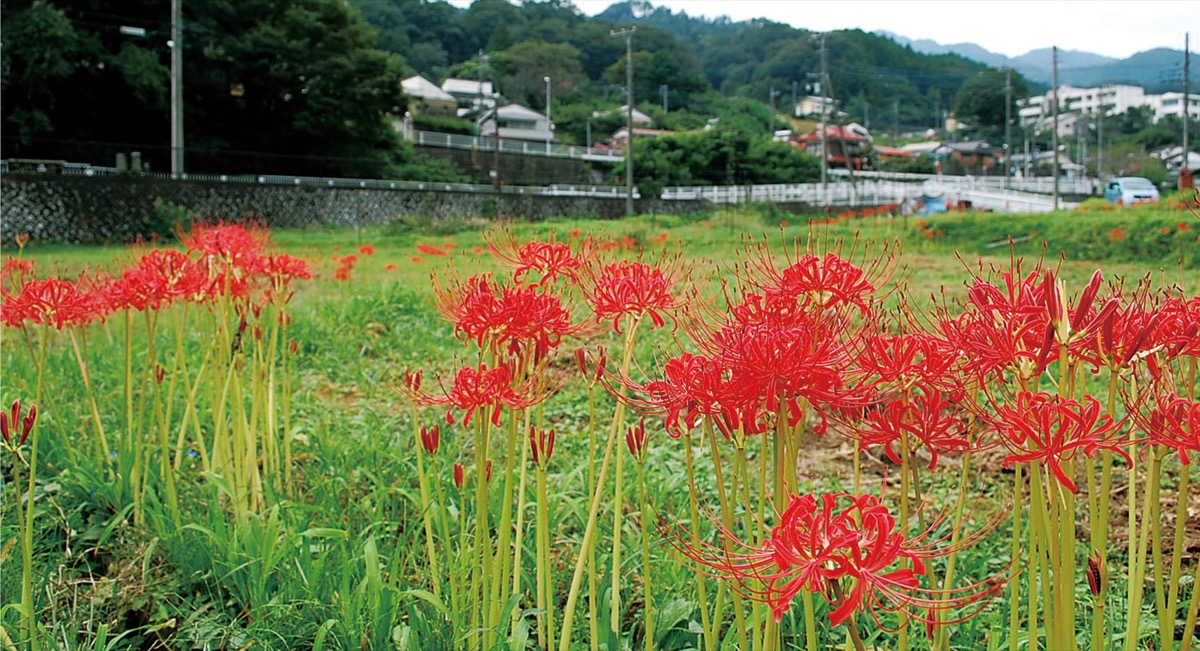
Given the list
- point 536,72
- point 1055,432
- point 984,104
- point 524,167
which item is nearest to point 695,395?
point 1055,432

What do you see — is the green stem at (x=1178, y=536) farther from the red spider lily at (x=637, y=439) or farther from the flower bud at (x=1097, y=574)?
the red spider lily at (x=637, y=439)

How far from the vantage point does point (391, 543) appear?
2.37m

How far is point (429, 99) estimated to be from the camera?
57.1m

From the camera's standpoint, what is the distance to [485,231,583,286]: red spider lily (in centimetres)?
150

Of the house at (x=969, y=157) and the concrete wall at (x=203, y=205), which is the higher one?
the house at (x=969, y=157)

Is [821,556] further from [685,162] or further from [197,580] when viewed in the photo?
[685,162]

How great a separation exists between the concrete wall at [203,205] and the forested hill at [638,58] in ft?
138

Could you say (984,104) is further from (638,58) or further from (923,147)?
(638,58)

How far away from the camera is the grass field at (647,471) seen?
817 mm

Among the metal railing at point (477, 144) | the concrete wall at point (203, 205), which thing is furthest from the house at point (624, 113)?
the concrete wall at point (203, 205)

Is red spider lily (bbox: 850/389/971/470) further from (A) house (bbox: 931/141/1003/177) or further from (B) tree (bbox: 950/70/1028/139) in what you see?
(A) house (bbox: 931/141/1003/177)

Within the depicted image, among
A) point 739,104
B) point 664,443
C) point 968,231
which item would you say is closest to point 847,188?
point 968,231

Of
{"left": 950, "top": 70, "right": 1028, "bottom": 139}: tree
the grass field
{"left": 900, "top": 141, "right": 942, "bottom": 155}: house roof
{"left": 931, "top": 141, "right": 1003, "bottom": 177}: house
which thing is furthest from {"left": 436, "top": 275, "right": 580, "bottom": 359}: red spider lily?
{"left": 900, "top": 141, "right": 942, "bottom": 155}: house roof

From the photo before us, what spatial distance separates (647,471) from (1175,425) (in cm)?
214
